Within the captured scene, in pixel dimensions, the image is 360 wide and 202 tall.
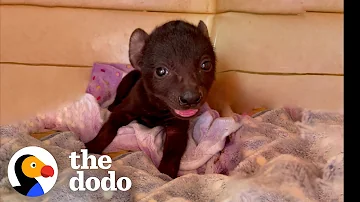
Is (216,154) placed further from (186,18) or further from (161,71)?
(186,18)

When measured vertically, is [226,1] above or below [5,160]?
above

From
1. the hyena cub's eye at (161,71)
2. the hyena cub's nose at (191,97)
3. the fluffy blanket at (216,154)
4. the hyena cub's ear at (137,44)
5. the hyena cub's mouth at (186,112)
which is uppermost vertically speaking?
the hyena cub's ear at (137,44)

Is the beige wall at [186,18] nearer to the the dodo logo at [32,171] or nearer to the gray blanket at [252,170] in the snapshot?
the gray blanket at [252,170]

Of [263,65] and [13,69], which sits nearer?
[263,65]

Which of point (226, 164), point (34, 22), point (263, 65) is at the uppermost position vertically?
point (34, 22)

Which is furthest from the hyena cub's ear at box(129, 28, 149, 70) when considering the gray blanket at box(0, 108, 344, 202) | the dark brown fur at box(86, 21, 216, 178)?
the gray blanket at box(0, 108, 344, 202)

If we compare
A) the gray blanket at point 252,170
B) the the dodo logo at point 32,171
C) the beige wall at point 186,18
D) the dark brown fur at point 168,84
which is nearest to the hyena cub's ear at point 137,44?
the dark brown fur at point 168,84

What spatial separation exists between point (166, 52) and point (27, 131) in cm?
30

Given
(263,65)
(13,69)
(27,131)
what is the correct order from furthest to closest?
(13,69), (263,65), (27,131)

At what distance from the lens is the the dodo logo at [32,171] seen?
2.57 feet

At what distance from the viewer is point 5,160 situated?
32.8 inches

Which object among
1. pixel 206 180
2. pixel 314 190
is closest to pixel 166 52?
pixel 206 180
